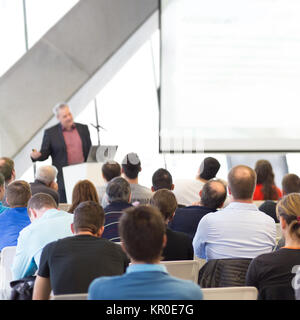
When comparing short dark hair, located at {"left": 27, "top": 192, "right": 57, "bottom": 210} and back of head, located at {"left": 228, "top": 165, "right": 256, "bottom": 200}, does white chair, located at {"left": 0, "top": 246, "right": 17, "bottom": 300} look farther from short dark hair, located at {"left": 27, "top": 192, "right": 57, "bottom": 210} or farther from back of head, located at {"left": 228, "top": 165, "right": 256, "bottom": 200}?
back of head, located at {"left": 228, "top": 165, "right": 256, "bottom": 200}

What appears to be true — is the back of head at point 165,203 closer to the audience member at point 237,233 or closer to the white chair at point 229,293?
the audience member at point 237,233

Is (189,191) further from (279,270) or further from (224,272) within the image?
(279,270)

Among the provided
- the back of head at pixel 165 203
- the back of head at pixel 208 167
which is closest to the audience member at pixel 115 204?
the back of head at pixel 165 203

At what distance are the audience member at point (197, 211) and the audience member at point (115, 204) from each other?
13.8 inches

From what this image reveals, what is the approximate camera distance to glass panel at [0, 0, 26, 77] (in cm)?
819

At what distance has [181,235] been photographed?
126 inches

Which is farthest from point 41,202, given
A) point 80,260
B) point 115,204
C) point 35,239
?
point 80,260

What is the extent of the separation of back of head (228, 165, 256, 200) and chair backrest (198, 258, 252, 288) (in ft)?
1.68

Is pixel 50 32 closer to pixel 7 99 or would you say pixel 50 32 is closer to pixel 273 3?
pixel 7 99

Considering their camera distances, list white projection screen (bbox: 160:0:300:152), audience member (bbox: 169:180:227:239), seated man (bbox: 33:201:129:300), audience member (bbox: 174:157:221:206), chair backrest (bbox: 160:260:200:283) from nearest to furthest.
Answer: seated man (bbox: 33:201:129:300) → chair backrest (bbox: 160:260:200:283) → audience member (bbox: 169:180:227:239) → audience member (bbox: 174:157:221:206) → white projection screen (bbox: 160:0:300:152)

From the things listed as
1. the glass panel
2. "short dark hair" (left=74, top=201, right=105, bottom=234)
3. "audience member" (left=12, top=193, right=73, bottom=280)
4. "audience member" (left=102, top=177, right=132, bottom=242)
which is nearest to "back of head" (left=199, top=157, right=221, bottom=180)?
"audience member" (left=102, top=177, right=132, bottom=242)

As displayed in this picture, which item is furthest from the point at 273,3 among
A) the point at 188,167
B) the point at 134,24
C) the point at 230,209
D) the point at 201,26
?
the point at 230,209

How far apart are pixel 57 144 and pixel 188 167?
2898 mm

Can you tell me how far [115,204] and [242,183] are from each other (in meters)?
0.91
